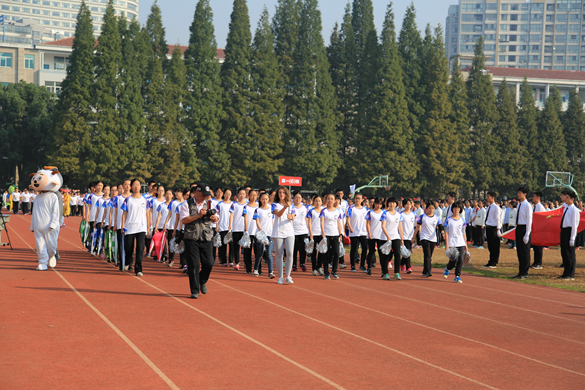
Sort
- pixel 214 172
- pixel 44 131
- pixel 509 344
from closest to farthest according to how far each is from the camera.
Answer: pixel 509 344 → pixel 214 172 → pixel 44 131

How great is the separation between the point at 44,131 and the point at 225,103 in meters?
17.1

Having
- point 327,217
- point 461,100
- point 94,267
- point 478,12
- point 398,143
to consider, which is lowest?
point 94,267

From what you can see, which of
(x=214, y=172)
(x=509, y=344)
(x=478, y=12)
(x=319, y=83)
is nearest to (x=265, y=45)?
(x=319, y=83)

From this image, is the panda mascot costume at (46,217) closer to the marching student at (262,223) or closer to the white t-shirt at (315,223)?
the marching student at (262,223)

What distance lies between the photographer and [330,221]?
502 inches

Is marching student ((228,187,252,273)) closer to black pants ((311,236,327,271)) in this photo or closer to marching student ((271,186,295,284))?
black pants ((311,236,327,271))

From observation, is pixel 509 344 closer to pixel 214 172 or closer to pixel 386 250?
pixel 386 250

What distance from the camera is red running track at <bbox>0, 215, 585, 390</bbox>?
5344mm

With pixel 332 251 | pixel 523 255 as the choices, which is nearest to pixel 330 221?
pixel 332 251

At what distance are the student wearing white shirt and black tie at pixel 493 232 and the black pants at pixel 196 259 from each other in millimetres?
9946

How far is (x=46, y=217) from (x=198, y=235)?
4316mm

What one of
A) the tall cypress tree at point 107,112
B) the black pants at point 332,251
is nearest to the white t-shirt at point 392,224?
the black pants at point 332,251

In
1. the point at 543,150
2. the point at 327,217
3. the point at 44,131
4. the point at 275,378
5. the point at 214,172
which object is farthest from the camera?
the point at 543,150

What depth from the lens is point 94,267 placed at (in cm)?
1288
